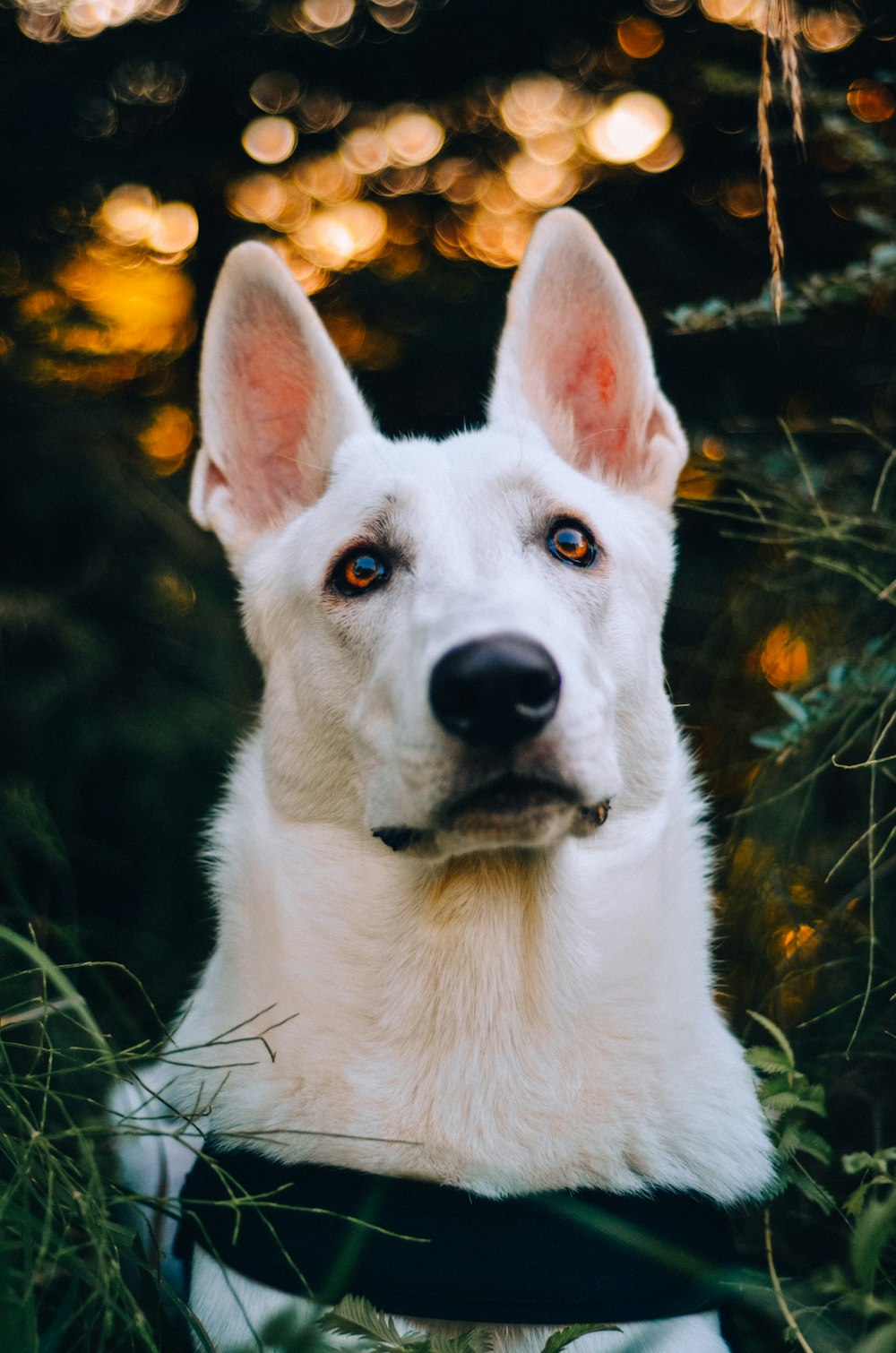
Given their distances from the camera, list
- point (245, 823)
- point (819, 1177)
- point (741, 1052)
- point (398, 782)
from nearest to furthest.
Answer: point (398, 782) < point (741, 1052) < point (245, 823) < point (819, 1177)

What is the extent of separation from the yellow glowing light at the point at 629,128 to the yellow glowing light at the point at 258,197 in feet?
4.65

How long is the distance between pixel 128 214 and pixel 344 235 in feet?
3.22

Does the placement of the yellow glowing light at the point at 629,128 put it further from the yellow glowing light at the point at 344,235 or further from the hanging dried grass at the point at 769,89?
the hanging dried grass at the point at 769,89

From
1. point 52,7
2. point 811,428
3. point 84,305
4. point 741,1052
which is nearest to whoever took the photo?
point 741,1052

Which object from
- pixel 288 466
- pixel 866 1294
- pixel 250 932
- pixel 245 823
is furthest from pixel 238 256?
pixel 866 1294

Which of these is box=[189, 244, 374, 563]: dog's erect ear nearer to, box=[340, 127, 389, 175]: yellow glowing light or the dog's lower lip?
the dog's lower lip

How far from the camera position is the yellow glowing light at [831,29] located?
3.27 metres

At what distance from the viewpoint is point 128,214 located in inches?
184

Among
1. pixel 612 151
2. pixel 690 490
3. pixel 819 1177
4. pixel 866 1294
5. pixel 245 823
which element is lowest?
pixel 819 1177

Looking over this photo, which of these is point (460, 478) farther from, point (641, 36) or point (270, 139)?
point (270, 139)

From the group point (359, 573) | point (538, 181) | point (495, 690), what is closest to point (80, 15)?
point (538, 181)

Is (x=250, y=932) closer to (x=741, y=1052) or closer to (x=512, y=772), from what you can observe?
(x=512, y=772)

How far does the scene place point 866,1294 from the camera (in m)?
1.48

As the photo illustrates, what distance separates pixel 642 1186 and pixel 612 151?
13.2 ft
